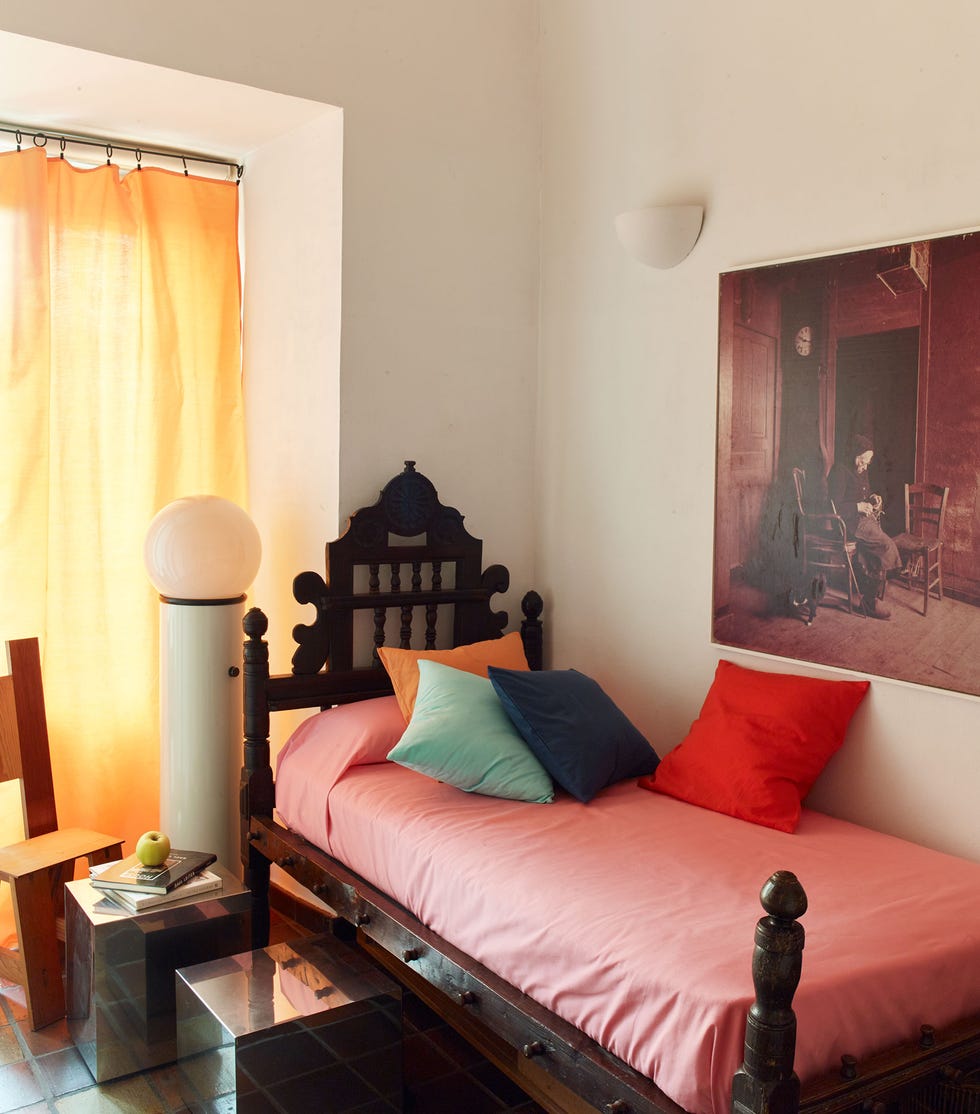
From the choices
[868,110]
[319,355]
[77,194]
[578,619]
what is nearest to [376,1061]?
[578,619]

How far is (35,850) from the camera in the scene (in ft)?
9.77

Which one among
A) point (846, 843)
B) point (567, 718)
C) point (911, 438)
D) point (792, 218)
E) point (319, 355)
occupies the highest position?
point (792, 218)

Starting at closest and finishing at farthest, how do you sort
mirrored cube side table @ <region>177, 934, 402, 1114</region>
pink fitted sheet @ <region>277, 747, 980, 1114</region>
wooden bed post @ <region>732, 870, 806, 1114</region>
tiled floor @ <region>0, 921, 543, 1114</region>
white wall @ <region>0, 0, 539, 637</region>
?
1. wooden bed post @ <region>732, 870, 806, 1114</region>
2. pink fitted sheet @ <region>277, 747, 980, 1114</region>
3. mirrored cube side table @ <region>177, 934, 402, 1114</region>
4. tiled floor @ <region>0, 921, 543, 1114</region>
5. white wall @ <region>0, 0, 539, 637</region>

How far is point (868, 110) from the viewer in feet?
8.24

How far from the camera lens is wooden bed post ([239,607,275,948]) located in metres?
3.09

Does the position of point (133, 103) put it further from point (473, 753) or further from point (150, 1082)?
point (150, 1082)

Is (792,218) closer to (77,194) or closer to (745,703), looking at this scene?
(745,703)

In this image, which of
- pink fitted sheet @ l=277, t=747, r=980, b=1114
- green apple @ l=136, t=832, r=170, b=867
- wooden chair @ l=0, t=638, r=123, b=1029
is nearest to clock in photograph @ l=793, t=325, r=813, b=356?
pink fitted sheet @ l=277, t=747, r=980, b=1114

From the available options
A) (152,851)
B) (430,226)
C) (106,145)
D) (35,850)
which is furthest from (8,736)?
(430,226)

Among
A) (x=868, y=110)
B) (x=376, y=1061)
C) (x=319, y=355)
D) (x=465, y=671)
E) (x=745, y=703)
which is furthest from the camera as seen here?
(x=319, y=355)

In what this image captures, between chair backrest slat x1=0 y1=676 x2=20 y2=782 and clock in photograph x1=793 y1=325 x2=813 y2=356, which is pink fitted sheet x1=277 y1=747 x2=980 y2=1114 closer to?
chair backrest slat x1=0 y1=676 x2=20 y2=782

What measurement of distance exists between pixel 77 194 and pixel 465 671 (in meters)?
1.92

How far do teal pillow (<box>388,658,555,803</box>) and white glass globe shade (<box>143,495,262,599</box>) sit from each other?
74 centimetres

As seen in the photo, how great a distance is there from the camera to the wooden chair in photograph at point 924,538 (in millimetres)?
2391
